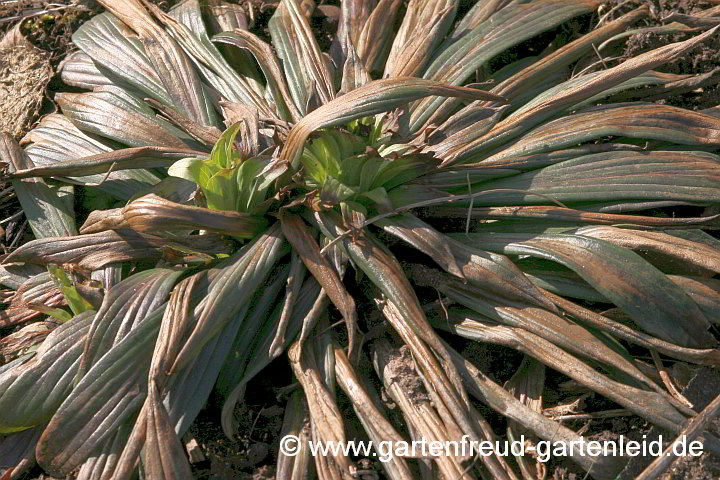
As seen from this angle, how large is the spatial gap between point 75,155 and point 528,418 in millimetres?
1799

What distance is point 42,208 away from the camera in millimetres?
2654

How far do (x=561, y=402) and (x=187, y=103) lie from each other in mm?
1595

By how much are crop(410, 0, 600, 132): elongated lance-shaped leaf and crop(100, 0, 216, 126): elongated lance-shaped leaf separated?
2.43 ft

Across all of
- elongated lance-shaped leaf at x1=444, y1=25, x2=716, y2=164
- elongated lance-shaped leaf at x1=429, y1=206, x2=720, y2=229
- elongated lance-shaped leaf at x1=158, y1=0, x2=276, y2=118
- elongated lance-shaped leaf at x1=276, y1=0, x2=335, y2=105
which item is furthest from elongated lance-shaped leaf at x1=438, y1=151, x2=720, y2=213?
elongated lance-shaped leaf at x1=158, y1=0, x2=276, y2=118

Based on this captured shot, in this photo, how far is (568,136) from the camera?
2473mm

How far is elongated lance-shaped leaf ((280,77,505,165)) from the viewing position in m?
2.15

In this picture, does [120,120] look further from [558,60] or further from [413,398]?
[558,60]

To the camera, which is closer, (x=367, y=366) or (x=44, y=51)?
(x=367, y=366)

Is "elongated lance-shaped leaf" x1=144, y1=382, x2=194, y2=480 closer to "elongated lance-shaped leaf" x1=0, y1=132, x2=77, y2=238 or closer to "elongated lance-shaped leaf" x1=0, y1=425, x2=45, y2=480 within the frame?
"elongated lance-shaped leaf" x1=0, y1=425, x2=45, y2=480

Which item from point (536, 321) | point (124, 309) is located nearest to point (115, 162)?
point (124, 309)

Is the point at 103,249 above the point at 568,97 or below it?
above

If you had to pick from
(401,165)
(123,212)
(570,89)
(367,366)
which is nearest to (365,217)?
(401,165)

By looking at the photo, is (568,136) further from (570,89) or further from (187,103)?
(187,103)

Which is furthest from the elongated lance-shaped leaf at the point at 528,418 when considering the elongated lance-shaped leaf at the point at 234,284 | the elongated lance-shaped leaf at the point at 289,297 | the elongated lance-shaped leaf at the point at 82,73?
the elongated lance-shaped leaf at the point at 82,73
